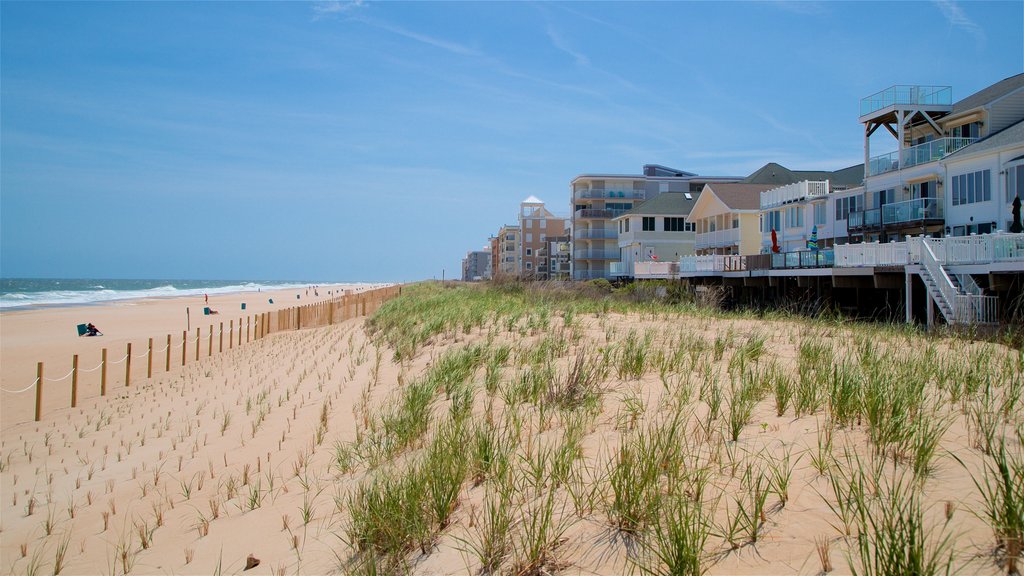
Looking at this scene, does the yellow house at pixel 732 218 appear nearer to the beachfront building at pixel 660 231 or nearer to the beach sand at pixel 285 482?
the beachfront building at pixel 660 231

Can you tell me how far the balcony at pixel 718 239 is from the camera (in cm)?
4624

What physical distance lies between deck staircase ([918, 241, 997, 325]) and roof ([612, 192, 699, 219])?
40595 mm

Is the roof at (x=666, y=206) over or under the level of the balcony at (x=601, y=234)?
Answer: over

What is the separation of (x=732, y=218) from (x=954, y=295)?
103 ft

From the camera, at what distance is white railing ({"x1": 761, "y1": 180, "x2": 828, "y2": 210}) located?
3884cm

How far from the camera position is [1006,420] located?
16.1 ft

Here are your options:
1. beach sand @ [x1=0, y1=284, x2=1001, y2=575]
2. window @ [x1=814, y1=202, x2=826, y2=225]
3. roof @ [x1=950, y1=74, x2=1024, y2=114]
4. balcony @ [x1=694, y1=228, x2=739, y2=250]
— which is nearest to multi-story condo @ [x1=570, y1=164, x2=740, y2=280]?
balcony @ [x1=694, y1=228, x2=739, y2=250]

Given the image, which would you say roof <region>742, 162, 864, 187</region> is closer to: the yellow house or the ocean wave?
the yellow house

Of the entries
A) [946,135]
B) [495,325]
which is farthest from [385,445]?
[946,135]

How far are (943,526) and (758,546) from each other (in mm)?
996

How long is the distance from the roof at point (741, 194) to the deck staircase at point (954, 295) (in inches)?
1111

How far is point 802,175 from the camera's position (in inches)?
1887

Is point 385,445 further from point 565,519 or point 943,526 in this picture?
point 943,526

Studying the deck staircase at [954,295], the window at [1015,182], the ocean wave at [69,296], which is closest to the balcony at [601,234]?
the window at [1015,182]
